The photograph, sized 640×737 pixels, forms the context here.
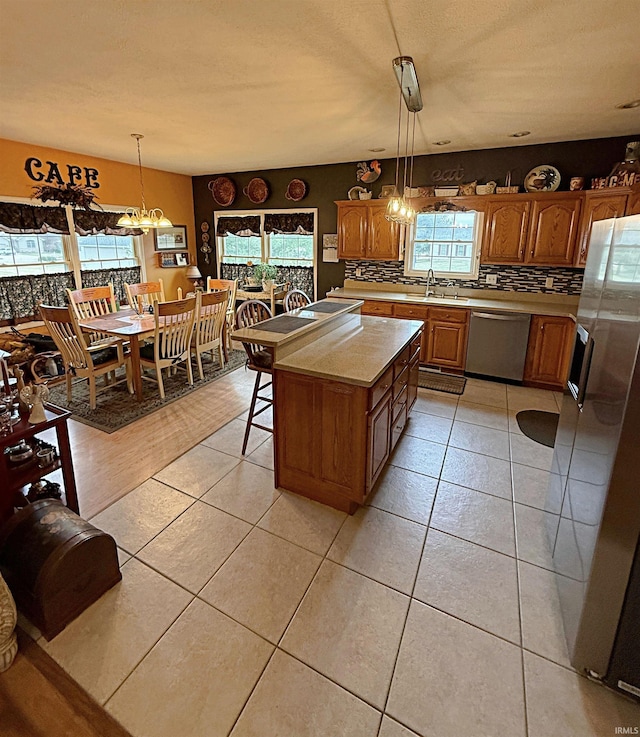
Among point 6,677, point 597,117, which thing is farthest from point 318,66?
point 6,677

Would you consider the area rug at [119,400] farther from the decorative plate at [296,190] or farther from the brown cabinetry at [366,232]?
the decorative plate at [296,190]

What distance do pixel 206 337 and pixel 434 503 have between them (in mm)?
3129

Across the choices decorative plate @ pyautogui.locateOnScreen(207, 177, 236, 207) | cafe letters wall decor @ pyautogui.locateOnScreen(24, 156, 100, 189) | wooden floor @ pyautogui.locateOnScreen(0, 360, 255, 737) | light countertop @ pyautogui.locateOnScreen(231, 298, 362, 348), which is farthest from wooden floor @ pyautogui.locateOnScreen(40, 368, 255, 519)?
decorative plate @ pyautogui.locateOnScreen(207, 177, 236, 207)

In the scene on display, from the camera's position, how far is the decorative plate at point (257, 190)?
5.98m

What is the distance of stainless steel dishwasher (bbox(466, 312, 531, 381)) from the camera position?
13.7 feet

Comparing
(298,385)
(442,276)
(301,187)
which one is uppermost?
(301,187)

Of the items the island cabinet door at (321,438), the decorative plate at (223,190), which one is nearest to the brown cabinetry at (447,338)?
the island cabinet door at (321,438)

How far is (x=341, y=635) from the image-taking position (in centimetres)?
165

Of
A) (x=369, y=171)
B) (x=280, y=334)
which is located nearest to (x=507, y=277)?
(x=369, y=171)

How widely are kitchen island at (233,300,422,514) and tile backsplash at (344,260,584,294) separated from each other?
2.69 meters

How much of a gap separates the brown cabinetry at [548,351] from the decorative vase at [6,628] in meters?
4.53

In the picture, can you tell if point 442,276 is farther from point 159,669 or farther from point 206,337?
point 159,669

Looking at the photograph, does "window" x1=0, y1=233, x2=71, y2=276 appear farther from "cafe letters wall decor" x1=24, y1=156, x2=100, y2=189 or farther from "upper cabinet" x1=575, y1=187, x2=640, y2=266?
"upper cabinet" x1=575, y1=187, x2=640, y2=266

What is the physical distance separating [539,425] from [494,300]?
1.87 metres
